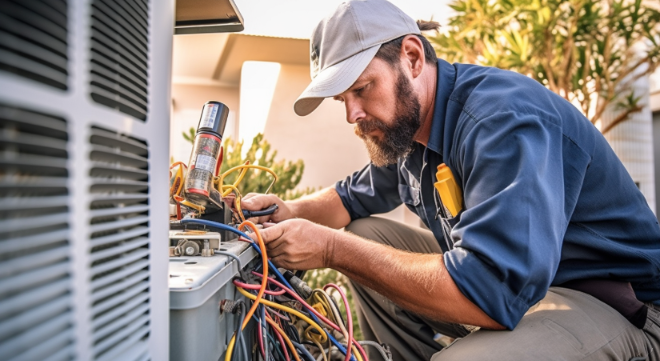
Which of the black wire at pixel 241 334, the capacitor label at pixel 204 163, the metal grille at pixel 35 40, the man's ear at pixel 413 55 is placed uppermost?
the man's ear at pixel 413 55

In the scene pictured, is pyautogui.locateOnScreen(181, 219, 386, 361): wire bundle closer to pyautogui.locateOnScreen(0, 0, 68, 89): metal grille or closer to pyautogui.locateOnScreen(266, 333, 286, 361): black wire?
pyautogui.locateOnScreen(266, 333, 286, 361): black wire

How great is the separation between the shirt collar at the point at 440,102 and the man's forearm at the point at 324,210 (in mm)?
716

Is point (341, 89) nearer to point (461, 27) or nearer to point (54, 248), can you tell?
point (54, 248)

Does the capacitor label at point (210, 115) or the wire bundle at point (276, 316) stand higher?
the capacitor label at point (210, 115)

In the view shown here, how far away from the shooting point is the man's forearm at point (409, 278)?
0.95 metres

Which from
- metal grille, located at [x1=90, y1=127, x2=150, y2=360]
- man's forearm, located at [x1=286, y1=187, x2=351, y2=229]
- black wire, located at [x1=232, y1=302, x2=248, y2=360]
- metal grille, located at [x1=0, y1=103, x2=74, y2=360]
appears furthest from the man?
metal grille, located at [x1=0, y1=103, x2=74, y2=360]

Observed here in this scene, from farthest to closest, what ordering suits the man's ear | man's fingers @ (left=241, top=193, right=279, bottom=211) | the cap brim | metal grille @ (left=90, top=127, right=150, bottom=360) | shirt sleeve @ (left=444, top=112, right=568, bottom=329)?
man's fingers @ (left=241, top=193, right=279, bottom=211)
the man's ear
the cap brim
shirt sleeve @ (left=444, top=112, right=568, bottom=329)
metal grille @ (left=90, top=127, right=150, bottom=360)

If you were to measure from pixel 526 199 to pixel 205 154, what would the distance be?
0.72m

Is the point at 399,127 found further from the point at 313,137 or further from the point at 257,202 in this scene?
the point at 313,137

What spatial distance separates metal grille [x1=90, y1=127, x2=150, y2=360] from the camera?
1.37 feet

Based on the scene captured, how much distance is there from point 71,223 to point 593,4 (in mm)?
3909

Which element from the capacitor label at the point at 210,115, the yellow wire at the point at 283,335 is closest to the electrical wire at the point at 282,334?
the yellow wire at the point at 283,335

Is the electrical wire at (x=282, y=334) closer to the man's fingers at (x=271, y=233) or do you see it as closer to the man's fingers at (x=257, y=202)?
the man's fingers at (x=271, y=233)

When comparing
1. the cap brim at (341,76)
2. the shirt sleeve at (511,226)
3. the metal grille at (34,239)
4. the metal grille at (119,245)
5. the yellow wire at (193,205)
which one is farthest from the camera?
the cap brim at (341,76)
